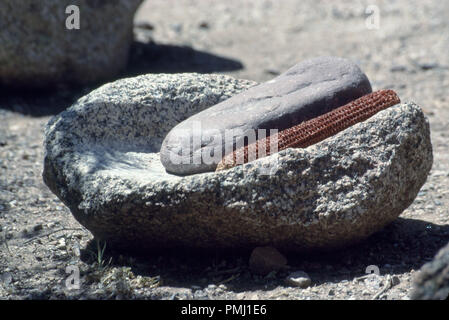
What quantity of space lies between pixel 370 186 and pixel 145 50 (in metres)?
5.06

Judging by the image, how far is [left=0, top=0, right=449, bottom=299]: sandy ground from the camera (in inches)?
139

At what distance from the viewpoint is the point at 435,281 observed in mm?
2705

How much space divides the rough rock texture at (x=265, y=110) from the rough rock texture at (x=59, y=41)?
325 cm

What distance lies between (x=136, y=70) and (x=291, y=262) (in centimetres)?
426

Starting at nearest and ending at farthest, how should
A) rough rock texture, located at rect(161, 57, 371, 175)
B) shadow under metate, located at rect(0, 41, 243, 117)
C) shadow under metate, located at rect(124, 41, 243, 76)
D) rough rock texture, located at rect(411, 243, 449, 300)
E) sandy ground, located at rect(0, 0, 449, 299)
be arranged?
rough rock texture, located at rect(411, 243, 449, 300), sandy ground, located at rect(0, 0, 449, 299), rough rock texture, located at rect(161, 57, 371, 175), shadow under metate, located at rect(0, 41, 243, 117), shadow under metate, located at rect(124, 41, 243, 76)

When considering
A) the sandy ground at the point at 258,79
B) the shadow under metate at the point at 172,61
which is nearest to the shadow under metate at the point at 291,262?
the sandy ground at the point at 258,79

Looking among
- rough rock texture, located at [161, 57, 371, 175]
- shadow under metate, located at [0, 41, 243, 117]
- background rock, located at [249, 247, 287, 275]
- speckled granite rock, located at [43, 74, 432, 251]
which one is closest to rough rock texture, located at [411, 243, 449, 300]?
speckled granite rock, located at [43, 74, 432, 251]

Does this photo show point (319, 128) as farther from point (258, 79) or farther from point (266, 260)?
point (258, 79)

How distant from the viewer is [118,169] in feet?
12.3

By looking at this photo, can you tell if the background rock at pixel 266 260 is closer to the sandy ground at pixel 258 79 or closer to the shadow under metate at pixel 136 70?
the sandy ground at pixel 258 79

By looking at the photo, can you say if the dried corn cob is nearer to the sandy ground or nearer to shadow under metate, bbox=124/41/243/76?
the sandy ground

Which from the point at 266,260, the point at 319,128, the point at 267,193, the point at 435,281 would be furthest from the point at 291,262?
the point at 435,281

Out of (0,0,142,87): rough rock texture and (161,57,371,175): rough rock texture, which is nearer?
(161,57,371,175): rough rock texture

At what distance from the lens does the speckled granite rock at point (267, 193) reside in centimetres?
335
